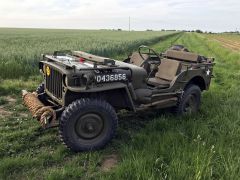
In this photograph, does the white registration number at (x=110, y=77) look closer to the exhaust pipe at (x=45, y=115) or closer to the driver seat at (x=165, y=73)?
the exhaust pipe at (x=45, y=115)

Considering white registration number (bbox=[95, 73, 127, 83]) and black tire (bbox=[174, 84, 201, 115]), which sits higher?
white registration number (bbox=[95, 73, 127, 83])

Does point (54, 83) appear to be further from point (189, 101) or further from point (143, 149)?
point (189, 101)

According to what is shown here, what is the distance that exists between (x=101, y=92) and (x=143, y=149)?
1.12m

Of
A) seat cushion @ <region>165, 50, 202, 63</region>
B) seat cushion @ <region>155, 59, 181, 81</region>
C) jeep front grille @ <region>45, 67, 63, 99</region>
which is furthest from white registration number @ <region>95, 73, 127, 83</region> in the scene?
seat cushion @ <region>165, 50, 202, 63</region>

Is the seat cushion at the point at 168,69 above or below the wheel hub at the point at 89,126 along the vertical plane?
above

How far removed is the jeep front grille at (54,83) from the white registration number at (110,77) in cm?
70

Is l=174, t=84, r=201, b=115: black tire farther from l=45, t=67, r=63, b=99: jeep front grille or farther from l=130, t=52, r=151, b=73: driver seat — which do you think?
l=45, t=67, r=63, b=99: jeep front grille

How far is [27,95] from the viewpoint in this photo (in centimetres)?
586

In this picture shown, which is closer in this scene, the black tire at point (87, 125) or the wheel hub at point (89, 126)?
the black tire at point (87, 125)

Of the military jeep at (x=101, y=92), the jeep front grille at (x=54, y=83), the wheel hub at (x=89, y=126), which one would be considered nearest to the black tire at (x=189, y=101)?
the military jeep at (x=101, y=92)

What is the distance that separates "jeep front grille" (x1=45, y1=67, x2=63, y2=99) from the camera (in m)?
5.22

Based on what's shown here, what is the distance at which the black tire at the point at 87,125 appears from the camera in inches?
182

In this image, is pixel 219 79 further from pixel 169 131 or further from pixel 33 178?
pixel 33 178

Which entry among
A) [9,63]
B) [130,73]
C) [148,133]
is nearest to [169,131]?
[148,133]
